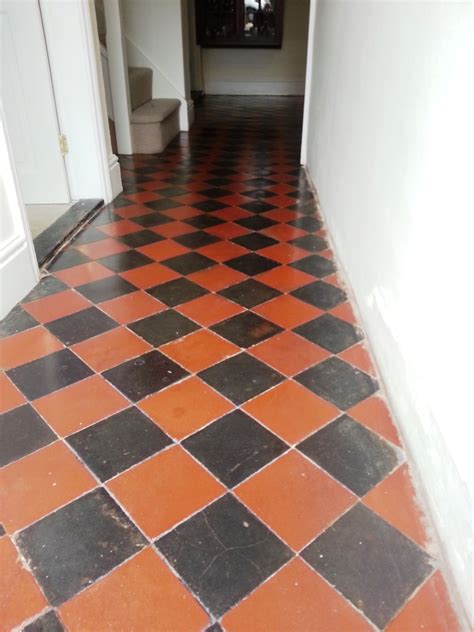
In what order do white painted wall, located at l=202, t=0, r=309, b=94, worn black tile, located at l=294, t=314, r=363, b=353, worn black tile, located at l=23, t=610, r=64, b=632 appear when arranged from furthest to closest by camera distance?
1. white painted wall, located at l=202, t=0, r=309, b=94
2. worn black tile, located at l=294, t=314, r=363, b=353
3. worn black tile, located at l=23, t=610, r=64, b=632

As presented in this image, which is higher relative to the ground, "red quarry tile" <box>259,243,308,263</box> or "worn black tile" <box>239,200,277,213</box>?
"red quarry tile" <box>259,243,308,263</box>

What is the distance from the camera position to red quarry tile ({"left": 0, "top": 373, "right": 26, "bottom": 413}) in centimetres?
154

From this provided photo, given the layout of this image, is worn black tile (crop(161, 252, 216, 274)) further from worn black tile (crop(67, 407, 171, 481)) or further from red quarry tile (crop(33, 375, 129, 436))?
worn black tile (crop(67, 407, 171, 481))

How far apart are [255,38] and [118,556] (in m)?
8.64

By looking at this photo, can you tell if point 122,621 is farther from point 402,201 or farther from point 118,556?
point 402,201

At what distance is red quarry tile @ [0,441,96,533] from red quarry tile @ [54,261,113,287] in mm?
1115

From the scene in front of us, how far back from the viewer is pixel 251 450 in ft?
4.51

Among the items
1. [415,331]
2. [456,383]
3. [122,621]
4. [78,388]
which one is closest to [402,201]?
[415,331]

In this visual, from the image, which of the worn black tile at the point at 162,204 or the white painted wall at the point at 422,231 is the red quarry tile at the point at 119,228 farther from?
the white painted wall at the point at 422,231

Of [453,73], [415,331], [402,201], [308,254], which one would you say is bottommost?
[308,254]

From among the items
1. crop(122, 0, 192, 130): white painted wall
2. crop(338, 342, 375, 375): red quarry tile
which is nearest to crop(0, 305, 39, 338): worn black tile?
crop(338, 342, 375, 375): red quarry tile

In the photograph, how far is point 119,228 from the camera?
297 cm

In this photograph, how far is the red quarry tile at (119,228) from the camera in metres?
2.90

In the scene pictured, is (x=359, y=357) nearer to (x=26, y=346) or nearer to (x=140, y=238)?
(x=26, y=346)
